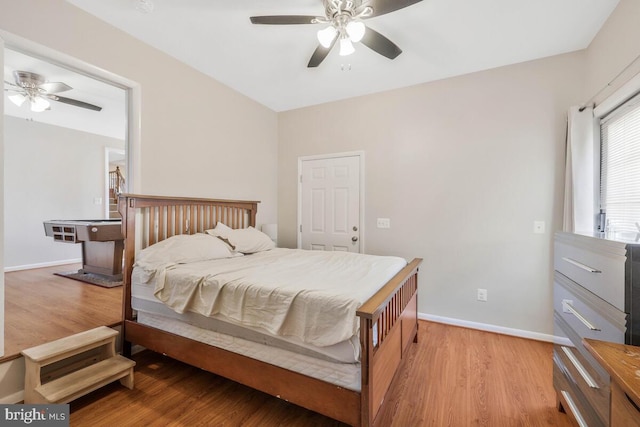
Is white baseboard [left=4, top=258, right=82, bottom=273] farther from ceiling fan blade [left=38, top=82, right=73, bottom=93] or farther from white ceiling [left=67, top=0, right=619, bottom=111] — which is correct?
white ceiling [left=67, top=0, right=619, bottom=111]

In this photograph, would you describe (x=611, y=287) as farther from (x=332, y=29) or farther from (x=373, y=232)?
(x=373, y=232)

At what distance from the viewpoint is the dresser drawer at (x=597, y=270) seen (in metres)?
1.09

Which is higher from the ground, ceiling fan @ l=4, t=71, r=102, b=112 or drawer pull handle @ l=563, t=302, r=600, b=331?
ceiling fan @ l=4, t=71, r=102, b=112

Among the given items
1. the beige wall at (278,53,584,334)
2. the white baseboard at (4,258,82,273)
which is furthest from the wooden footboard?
the white baseboard at (4,258,82,273)

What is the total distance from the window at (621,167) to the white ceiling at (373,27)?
2.65 ft

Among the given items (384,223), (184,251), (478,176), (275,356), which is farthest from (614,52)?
(184,251)


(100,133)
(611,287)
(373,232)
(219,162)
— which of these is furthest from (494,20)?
(100,133)

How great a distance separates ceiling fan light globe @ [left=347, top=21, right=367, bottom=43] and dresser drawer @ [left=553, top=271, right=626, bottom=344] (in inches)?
76.2

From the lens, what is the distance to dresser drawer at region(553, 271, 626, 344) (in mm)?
1096

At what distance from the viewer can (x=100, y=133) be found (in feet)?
16.0

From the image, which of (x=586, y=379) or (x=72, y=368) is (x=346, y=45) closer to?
(x=586, y=379)

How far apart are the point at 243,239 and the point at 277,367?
158 cm

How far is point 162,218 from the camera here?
2.54 m

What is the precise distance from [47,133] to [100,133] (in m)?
0.69
